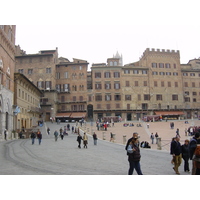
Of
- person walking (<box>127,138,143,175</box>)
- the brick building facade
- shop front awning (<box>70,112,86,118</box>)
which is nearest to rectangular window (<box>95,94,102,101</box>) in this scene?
the brick building facade

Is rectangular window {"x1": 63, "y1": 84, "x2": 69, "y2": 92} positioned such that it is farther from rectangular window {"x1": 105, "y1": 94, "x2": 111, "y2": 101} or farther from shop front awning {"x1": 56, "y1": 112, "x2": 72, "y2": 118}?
rectangular window {"x1": 105, "y1": 94, "x2": 111, "y2": 101}

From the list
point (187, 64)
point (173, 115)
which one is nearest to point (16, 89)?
point (173, 115)

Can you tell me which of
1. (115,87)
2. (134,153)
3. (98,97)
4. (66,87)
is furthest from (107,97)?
(134,153)

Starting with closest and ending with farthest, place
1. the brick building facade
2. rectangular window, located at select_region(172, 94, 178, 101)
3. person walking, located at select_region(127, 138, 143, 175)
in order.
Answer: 1. person walking, located at select_region(127, 138, 143, 175)
2. the brick building facade
3. rectangular window, located at select_region(172, 94, 178, 101)

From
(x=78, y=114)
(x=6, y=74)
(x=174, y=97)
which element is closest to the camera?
(x=6, y=74)

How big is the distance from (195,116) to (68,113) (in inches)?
1217

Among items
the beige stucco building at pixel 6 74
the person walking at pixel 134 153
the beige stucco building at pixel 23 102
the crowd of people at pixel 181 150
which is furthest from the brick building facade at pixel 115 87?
the person walking at pixel 134 153

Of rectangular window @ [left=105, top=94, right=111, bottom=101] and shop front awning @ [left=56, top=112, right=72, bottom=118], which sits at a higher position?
rectangular window @ [left=105, top=94, right=111, bottom=101]

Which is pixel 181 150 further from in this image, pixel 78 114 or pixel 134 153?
pixel 78 114

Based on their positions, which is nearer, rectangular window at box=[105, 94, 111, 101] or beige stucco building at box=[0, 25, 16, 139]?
beige stucco building at box=[0, 25, 16, 139]

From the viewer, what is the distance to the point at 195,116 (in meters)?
52.8

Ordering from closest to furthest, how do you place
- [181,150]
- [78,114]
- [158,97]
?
[181,150], [78,114], [158,97]

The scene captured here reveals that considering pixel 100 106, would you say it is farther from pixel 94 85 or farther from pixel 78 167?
pixel 78 167

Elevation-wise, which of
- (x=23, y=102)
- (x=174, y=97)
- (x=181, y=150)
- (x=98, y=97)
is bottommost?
(x=181, y=150)
